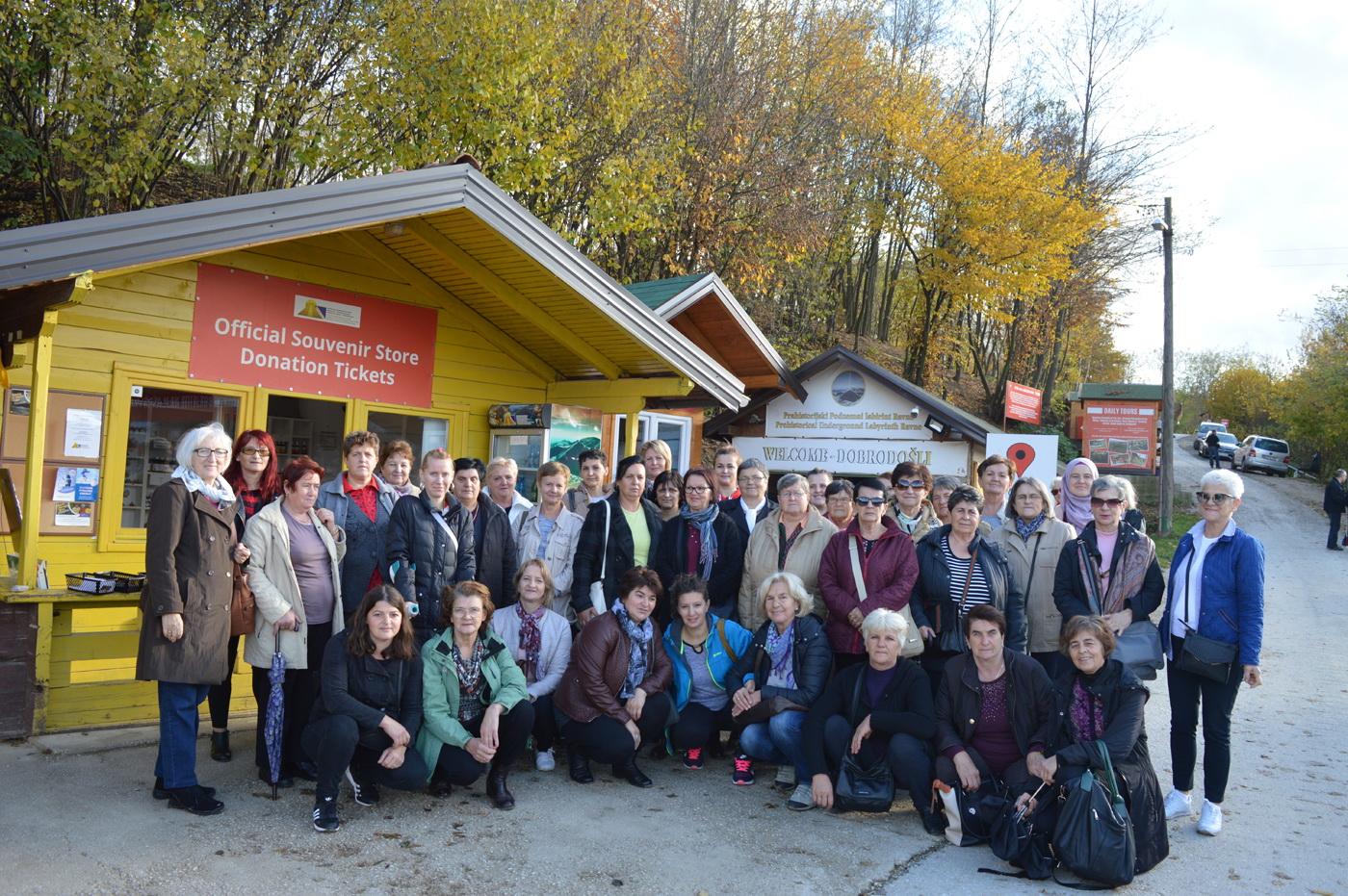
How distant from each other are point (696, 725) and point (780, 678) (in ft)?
1.91

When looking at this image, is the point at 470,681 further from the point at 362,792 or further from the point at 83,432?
the point at 83,432

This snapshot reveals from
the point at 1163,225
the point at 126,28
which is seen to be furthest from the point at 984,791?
the point at 1163,225

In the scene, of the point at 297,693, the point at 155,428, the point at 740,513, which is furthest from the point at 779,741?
the point at 155,428

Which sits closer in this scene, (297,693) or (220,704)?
(297,693)

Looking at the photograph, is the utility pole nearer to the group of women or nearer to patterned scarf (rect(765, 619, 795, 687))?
the group of women

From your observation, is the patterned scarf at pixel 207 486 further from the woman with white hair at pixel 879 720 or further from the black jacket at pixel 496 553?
the woman with white hair at pixel 879 720

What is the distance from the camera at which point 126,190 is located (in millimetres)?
12984

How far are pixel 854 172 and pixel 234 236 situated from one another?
22.2 m

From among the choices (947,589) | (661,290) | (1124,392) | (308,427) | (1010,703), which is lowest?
(1010,703)

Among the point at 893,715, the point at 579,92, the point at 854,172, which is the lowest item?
the point at 893,715

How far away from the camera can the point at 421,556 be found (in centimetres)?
530

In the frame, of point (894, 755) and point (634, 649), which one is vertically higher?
point (634, 649)

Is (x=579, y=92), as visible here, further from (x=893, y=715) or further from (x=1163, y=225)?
(x=893, y=715)

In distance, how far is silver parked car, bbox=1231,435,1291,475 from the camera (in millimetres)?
36344
